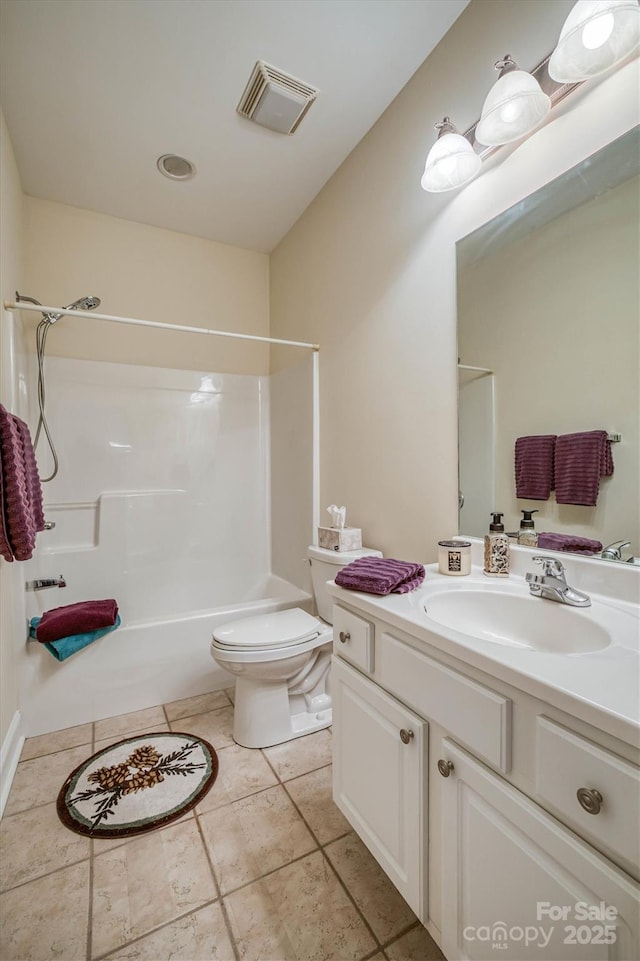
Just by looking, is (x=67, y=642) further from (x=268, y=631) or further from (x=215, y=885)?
(x=215, y=885)

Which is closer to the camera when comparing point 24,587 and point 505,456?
point 505,456

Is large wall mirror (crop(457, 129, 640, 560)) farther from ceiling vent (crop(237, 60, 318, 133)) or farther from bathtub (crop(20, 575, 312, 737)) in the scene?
bathtub (crop(20, 575, 312, 737))

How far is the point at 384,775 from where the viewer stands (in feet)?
3.29

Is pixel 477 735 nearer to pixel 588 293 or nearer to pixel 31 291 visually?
pixel 588 293

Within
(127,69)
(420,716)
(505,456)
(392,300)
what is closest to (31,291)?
(127,69)

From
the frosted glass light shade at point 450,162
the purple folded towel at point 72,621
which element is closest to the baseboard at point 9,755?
the purple folded towel at point 72,621

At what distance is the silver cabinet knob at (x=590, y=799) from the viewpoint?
55 centimetres

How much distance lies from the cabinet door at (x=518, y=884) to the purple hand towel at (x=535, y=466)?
702 mm

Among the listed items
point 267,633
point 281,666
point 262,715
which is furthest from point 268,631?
point 262,715

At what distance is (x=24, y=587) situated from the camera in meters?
1.95

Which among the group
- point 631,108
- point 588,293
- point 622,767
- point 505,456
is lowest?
point 622,767

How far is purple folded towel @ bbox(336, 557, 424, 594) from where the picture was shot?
107 cm

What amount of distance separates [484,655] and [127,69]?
228 cm

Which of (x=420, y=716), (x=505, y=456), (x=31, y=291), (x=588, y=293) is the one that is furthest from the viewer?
(x=31, y=291)
